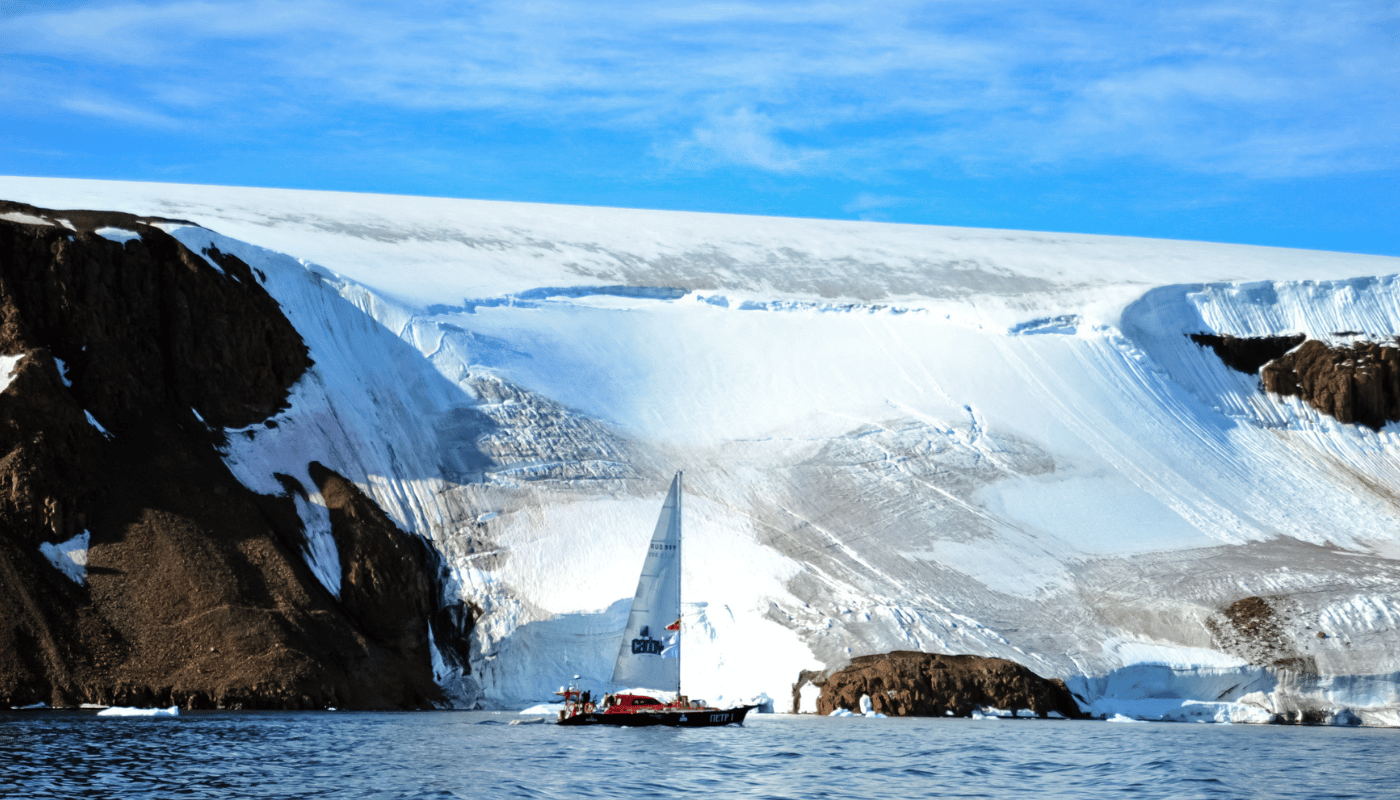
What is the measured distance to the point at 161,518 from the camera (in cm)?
4341

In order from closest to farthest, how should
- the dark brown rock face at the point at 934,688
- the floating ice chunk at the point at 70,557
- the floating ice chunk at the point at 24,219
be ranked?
the floating ice chunk at the point at 70,557 → the dark brown rock face at the point at 934,688 → the floating ice chunk at the point at 24,219

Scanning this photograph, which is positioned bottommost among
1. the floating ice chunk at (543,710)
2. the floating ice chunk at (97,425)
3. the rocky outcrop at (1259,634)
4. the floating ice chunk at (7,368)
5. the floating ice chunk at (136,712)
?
the floating ice chunk at (136,712)

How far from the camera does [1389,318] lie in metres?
74.9

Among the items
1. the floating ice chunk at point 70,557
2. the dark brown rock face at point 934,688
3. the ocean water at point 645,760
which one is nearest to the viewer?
the ocean water at point 645,760

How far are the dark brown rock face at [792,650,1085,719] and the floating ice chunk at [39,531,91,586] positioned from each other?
21.2 m

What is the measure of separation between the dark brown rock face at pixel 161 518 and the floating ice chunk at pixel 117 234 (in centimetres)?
26

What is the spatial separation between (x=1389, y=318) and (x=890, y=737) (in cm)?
5177

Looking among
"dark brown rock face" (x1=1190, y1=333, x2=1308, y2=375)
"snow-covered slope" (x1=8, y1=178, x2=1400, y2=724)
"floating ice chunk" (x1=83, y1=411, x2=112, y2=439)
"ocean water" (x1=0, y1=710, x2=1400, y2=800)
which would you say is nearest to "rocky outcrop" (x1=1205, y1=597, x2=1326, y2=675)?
"snow-covered slope" (x1=8, y1=178, x2=1400, y2=724)

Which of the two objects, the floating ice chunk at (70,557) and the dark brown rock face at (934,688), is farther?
the dark brown rock face at (934,688)

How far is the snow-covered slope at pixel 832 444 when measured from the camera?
155 ft

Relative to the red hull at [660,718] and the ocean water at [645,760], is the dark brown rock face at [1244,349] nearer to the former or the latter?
the ocean water at [645,760]

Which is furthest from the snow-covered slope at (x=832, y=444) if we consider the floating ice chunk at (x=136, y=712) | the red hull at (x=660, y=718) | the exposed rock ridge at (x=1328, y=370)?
the floating ice chunk at (x=136, y=712)

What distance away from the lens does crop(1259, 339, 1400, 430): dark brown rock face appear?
67.9 metres

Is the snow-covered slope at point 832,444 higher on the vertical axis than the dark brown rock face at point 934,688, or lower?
higher
